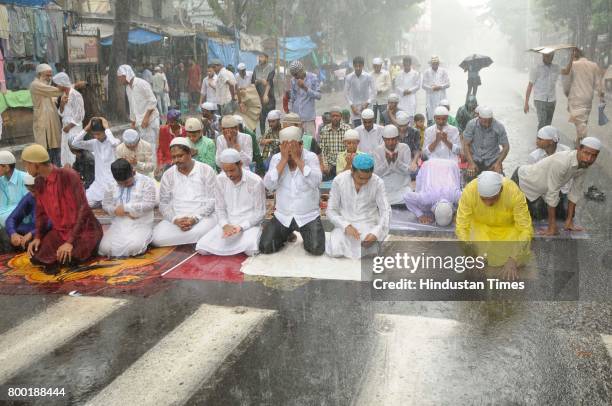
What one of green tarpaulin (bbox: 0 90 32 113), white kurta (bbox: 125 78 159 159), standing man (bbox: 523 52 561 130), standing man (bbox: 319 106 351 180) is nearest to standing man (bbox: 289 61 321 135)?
standing man (bbox: 319 106 351 180)

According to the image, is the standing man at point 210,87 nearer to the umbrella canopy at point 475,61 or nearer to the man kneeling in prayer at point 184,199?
the man kneeling in prayer at point 184,199

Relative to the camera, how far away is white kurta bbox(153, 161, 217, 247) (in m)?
6.85

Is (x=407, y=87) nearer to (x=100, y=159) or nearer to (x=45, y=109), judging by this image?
(x=100, y=159)

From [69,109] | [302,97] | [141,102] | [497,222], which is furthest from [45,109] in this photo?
[497,222]

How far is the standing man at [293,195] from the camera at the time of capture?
20.9 ft

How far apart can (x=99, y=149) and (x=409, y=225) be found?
438cm

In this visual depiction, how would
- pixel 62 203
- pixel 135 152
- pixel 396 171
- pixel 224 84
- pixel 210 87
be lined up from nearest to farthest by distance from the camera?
pixel 62 203
pixel 135 152
pixel 396 171
pixel 224 84
pixel 210 87

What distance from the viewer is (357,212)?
634 cm

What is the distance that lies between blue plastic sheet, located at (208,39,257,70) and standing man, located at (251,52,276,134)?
10.2 metres

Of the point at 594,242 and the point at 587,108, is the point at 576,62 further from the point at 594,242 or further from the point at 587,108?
the point at 594,242

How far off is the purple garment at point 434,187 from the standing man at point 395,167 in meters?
0.40

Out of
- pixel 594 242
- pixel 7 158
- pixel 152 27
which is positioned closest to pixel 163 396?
pixel 7 158

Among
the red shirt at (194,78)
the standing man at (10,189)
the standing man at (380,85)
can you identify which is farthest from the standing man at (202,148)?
the red shirt at (194,78)

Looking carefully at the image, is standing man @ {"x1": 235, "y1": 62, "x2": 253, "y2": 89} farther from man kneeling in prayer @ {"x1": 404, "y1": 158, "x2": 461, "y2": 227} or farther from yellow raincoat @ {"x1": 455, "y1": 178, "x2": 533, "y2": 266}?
yellow raincoat @ {"x1": 455, "y1": 178, "x2": 533, "y2": 266}
